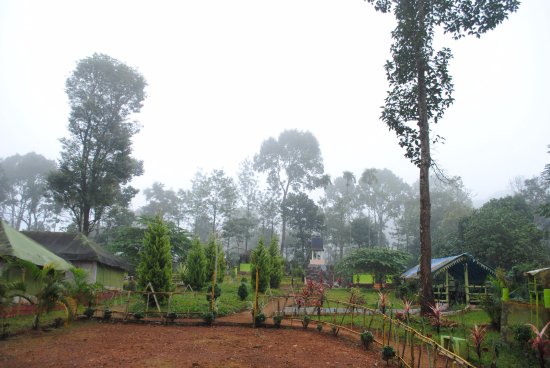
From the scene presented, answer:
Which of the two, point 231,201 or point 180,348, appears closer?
point 180,348

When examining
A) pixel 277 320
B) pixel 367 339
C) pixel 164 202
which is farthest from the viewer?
pixel 164 202

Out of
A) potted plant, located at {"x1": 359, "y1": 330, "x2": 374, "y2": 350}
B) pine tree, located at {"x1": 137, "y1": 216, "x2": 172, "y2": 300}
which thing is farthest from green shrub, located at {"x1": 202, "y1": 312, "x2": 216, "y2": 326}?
potted plant, located at {"x1": 359, "y1": 330, "x2": 374, "y2": 350}

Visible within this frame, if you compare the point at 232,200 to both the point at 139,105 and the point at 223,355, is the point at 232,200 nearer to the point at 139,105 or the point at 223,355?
the point at 139,105

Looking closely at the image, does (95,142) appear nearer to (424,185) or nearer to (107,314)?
(107,314)

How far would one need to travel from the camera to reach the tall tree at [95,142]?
91.5ft

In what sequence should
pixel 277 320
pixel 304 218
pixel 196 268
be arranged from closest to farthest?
pixel 277 320
pixel 196 268
pixel 304 218

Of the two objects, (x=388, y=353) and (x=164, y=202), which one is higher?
(x=164, y=202)

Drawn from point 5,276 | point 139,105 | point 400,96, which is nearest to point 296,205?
point 139,105

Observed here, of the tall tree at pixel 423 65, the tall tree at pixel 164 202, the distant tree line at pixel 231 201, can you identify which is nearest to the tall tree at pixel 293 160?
the distant tree line at pixel 231 201

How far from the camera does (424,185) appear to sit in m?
15.2

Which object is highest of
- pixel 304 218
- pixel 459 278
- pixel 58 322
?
pixel 304 218

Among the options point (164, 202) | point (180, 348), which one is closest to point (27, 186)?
point (164, 202)

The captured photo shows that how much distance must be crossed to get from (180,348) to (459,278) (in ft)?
75.4

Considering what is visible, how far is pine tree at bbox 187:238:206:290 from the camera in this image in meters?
22.2
